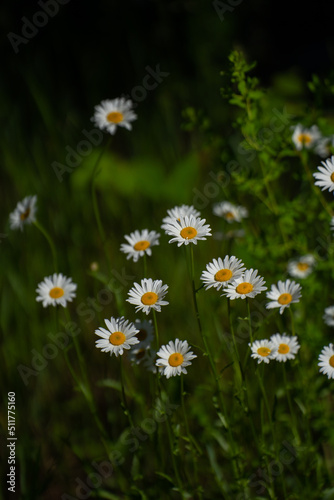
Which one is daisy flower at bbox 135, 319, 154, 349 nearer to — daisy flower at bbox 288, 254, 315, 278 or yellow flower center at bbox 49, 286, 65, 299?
yellow flower center at bbox 49, 286, 65, 299

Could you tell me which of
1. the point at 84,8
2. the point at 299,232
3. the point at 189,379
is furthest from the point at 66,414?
the point at 84,8

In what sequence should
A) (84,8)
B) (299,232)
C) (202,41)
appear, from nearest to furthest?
1. (299,232)
2. (202,41)
3. (84,8)

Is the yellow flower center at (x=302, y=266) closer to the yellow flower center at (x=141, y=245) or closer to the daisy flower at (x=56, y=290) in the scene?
the yellow flower center at (x=141, y=245)

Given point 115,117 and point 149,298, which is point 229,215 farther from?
point 149,298

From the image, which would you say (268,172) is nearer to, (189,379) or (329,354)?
(329,354)

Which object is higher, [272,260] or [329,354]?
[272,260]
